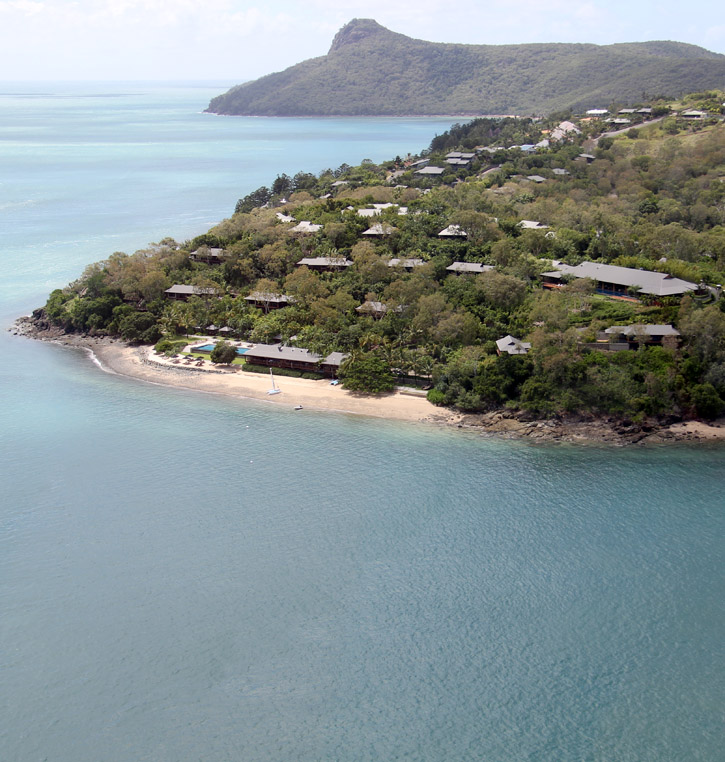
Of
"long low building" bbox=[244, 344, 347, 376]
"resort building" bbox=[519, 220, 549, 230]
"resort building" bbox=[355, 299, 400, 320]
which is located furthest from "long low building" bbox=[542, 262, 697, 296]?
"long low building" bbox=[244, 344, 347, 376]

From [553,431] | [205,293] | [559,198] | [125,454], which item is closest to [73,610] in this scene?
[125,454]

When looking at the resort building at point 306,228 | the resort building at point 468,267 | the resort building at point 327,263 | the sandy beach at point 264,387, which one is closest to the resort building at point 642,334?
the sandy beach at point 264,387

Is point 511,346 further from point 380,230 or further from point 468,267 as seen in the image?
point 380,230

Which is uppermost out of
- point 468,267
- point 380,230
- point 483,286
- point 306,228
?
point 380,230

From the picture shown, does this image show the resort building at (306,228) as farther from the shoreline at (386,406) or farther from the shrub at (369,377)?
the shrub at (369,377)

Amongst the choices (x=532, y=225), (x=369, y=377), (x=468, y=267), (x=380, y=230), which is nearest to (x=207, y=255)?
(x=380, y=230)

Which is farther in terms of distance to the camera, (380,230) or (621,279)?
(380,230)
